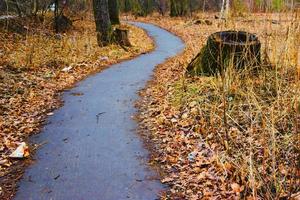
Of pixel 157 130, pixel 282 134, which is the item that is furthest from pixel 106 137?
pixel 282 134

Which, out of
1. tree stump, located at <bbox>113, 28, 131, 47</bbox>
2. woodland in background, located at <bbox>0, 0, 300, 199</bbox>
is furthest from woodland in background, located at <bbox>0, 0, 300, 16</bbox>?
tree stump, located at <bbox>113, 28, 131, 47</bbox>

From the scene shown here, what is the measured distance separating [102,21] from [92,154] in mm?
9814

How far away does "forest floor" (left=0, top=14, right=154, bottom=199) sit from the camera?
20.3 feet

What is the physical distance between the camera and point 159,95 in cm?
834

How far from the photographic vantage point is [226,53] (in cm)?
743

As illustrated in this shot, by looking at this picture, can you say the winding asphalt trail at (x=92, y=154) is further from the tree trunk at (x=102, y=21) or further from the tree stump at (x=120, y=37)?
the tree stump at (x=120, y=37)

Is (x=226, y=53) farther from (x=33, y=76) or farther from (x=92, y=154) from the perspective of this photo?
(x=33, y=76)

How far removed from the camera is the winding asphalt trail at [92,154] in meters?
4.72

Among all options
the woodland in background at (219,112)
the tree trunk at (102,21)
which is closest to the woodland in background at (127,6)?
the woodland in background at (219,112)

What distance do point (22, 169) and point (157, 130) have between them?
2165 mm

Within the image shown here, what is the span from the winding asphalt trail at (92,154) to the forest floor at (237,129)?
0.28 m

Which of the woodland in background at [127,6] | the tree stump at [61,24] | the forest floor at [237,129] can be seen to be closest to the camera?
the forest floor at [237,129]

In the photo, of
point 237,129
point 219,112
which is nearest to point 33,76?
point 219,112

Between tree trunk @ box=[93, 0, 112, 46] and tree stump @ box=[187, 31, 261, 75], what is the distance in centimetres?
693
